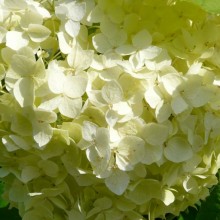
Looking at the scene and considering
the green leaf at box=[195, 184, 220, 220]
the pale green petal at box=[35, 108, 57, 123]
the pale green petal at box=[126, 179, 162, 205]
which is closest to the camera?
the pale green petal at box=[35, 108, 57, 123]

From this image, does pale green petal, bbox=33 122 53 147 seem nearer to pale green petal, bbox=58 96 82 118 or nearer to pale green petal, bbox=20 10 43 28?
pale green petal, bbox=58 96 82 118

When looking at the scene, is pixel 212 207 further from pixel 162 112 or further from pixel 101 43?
pixel 101 43

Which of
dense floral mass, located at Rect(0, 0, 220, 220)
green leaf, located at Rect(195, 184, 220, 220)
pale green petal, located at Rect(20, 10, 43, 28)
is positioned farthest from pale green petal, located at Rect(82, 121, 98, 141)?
green leaf, located at Rect(195, 184, 220, 220)

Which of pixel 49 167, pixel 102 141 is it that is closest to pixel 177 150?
pixel 102 141

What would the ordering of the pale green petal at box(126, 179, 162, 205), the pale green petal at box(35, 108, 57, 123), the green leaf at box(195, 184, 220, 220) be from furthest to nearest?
the green leaf at box(195, 184, 220, 220)
the pale green petal at box(126, 179, 162, 205)
the pale green petal at box(35, 108, 57, 123)

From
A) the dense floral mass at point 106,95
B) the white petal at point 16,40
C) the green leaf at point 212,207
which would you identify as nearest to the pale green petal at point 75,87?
the dense floral mass at point 106,95

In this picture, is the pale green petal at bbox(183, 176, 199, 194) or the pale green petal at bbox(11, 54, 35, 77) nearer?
the pale green petal at bbox(11, 54, 35, 77)

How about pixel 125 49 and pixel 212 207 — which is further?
pixel 212 207

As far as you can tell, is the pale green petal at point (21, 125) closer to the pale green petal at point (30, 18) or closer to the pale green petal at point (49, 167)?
the pale green petal at point (49, 167)
